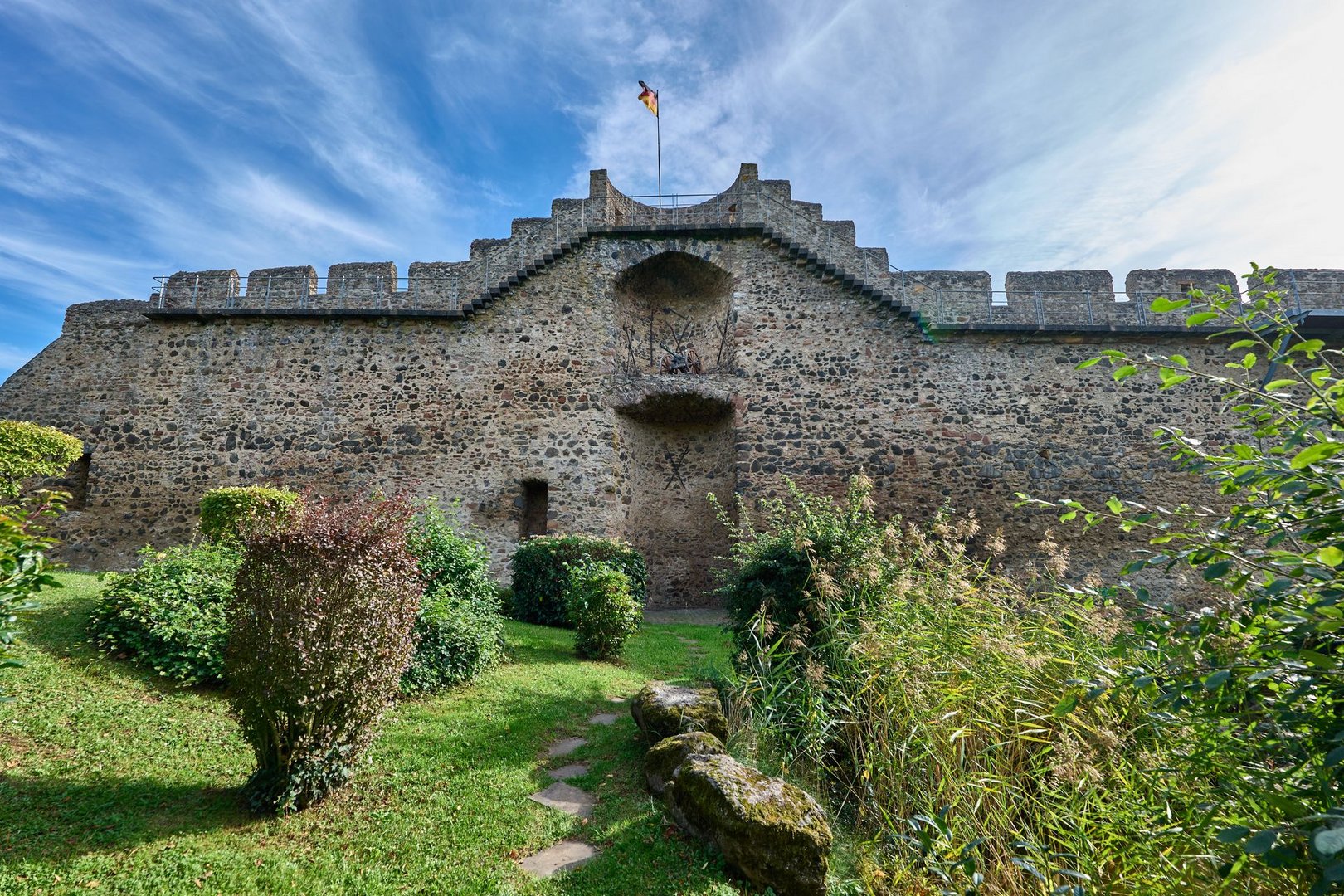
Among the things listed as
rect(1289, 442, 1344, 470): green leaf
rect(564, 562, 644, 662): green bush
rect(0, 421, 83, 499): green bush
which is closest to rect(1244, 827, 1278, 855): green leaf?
rect(1289, 442, 1344, 470): green leaf

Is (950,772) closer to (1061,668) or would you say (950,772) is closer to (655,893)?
(1061,668)

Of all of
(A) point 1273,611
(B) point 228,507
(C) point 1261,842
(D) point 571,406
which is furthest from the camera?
(D) point 571,406

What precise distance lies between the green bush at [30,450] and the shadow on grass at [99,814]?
27.0ft

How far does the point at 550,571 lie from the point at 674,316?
6901 millimetres

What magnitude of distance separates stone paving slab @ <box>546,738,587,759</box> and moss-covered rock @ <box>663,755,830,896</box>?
55.3 inches

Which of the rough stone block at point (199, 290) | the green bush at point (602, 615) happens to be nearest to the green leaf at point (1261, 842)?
the green bush at point (602, 615)

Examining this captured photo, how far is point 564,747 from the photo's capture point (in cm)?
504

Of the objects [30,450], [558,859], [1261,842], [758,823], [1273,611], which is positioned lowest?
[558,859]

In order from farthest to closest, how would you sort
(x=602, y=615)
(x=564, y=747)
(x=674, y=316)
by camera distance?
(x=674, y=316) < (x=602, y=615) < (x=564, y=747)

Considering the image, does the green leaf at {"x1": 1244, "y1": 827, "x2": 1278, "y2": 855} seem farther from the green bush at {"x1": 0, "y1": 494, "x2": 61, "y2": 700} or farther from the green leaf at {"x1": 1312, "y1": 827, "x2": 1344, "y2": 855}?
the green bush at {"x1": 0, "y1": 494, "x2": 61, "y2": 700}

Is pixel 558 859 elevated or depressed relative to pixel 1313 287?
depressed

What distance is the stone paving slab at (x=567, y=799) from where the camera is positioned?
4031mm

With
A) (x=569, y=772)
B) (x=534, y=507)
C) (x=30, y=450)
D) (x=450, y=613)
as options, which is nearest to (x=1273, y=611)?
(x=569, y=772)

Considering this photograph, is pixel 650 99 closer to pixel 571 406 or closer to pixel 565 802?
pixel 571 406
